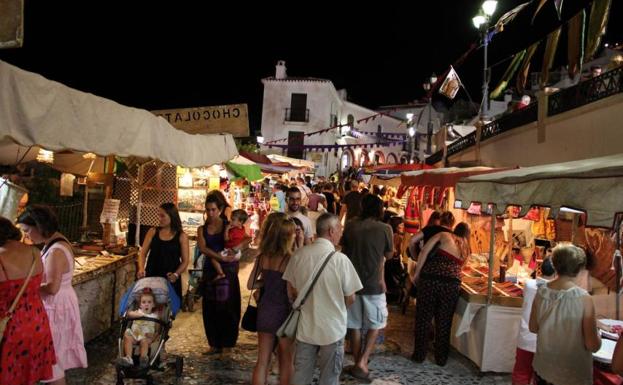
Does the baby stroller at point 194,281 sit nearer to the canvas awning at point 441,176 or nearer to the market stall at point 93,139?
the market stall at point 93,139

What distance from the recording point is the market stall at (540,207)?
126 inches

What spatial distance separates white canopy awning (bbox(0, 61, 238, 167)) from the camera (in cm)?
325

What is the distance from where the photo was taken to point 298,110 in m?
41.2

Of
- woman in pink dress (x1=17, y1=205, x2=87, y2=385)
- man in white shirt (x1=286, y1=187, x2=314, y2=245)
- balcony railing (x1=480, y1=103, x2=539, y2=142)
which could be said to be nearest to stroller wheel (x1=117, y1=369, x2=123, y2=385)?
woman in pink dress (x1=17, y1=205, x2=87, y2=385)

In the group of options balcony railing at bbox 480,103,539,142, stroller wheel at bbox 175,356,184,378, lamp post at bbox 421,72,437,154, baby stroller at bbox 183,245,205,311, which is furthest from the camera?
lamp post at bbox 421,72,437,154

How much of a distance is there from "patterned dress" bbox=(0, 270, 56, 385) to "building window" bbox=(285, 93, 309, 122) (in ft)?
125

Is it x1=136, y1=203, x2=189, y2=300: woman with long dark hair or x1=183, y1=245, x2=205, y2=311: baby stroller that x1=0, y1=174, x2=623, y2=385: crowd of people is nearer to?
x1=136, y1=203, x2=189, y2=300: woman with long dark hair

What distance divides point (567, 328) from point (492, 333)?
2.26 meters

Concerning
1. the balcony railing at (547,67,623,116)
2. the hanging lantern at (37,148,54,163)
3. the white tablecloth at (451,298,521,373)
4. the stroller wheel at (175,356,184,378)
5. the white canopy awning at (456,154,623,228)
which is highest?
Result: the balcony railing at (547,67,623,116)

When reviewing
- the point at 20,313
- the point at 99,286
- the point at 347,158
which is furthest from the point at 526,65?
the point at 347,158

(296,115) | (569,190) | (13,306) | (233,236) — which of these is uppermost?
(296,115)

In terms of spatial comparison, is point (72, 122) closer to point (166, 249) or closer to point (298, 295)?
point (166, 249)

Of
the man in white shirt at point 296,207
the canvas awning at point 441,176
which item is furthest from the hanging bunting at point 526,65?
the man in white shirt at point 296,207

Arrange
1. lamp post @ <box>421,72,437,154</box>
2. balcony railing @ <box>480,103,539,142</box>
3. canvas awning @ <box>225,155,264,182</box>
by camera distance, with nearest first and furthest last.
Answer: balcony railing @ <box>480,103,539,142</box> < canvas awning @ <box>225,155,264,182</box> < lamp post @ <box>421,72,437,154</box>
